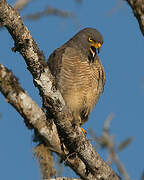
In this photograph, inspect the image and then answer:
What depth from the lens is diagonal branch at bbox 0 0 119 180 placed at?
3842mm

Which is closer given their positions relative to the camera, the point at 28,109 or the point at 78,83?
the point at 28,109

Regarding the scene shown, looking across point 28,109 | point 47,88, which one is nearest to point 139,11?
point 47,88

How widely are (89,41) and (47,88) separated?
2844 millimetres

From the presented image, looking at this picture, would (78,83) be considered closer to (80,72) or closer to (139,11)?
(80,72)

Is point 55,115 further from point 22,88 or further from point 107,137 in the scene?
point 107,137

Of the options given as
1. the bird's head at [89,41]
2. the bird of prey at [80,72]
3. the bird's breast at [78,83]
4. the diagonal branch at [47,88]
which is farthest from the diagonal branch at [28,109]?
the bird's head at [89,41]

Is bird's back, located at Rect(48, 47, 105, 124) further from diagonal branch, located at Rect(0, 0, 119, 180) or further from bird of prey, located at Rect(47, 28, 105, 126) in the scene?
diagonal branch, located at Rect(0, 0, 119, 180)

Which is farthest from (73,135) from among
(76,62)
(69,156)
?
(76,62)

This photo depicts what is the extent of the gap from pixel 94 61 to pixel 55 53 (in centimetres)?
78

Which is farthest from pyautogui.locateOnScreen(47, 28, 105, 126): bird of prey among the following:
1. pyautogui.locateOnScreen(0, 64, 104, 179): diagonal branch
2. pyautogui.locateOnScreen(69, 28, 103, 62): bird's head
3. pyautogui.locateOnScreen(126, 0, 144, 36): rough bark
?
pyautogui.locateOnScreen(126, 0, 144, 36): rough bark

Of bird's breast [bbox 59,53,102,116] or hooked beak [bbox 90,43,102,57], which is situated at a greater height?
hooked beak [bbox 90,43,102,57]

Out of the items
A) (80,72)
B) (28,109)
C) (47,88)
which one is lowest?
(28,109)

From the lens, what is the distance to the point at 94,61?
21.2ft

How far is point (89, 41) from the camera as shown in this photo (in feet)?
22.1
